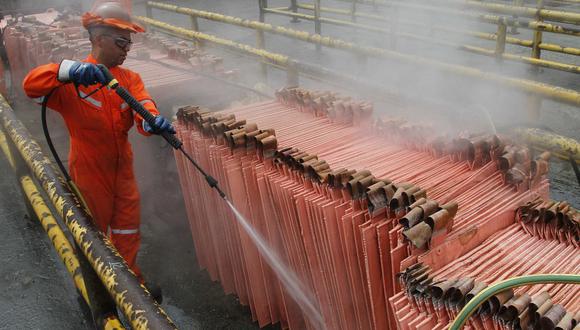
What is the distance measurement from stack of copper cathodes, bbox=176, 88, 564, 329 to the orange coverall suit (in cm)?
43

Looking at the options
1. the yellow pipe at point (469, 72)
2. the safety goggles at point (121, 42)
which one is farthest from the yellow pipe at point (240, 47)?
the safety goggles at point (121, 42)

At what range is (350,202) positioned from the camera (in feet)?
7.59

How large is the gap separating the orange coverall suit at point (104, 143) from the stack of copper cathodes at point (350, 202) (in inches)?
17.0

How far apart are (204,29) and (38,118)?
554 cm

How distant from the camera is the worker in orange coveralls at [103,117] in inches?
129

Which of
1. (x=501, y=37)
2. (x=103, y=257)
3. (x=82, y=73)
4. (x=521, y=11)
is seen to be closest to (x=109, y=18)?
(x=82, y=73)

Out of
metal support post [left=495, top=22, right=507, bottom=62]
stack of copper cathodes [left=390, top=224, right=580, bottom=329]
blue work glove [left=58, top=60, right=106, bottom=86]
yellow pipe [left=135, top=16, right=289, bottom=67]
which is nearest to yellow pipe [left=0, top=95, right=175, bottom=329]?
blue work glove [left=58, top=60, right=106, bottom=86]

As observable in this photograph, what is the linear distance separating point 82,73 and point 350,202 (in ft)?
5.95

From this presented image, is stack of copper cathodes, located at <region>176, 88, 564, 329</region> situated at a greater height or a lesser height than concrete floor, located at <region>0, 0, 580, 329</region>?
greater

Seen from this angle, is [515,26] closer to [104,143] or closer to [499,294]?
[104,143]

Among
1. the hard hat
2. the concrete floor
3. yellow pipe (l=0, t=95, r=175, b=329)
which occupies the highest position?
the hard hat

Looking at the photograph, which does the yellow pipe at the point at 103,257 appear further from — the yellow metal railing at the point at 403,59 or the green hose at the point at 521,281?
the yellow metal railing at the point at 403,59

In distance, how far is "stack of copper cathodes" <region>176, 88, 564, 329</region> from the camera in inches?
80.3

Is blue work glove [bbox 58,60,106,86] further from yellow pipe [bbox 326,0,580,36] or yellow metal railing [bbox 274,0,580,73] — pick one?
yellow pipe [bbox 326,0,580,36]
